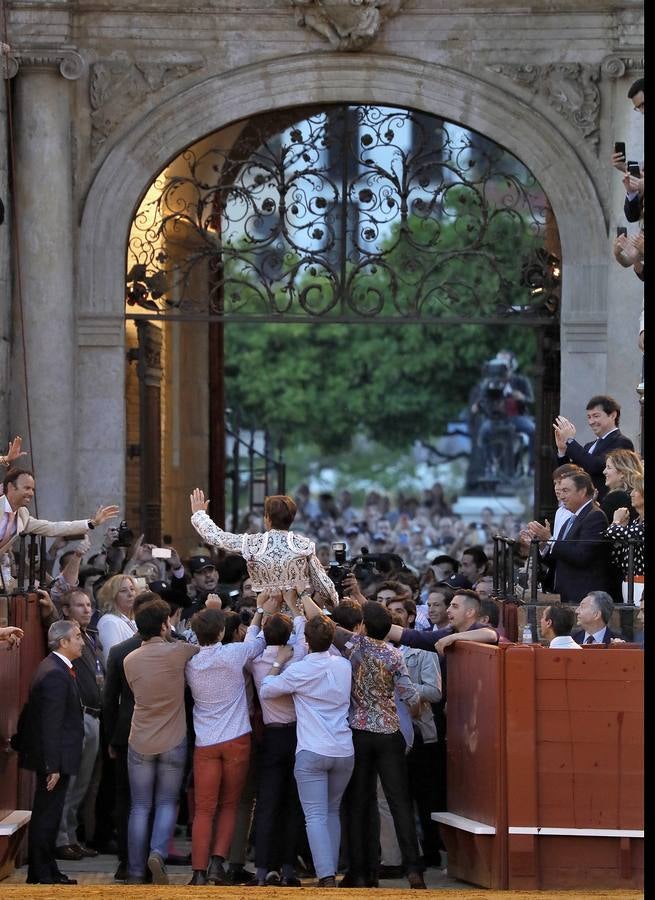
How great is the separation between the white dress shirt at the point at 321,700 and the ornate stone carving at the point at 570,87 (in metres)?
7.72

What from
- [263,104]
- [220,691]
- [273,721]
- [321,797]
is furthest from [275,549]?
[263,104]

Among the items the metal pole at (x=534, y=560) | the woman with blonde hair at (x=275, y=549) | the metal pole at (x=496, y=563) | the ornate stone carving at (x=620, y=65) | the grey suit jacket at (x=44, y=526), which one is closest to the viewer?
the woman with blonde hair at (x=275, y=549)

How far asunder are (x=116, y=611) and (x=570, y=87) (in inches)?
280

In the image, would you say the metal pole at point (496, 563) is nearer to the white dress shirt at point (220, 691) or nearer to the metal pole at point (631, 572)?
the metal pole at point (631, 572)

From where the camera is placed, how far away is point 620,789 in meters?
9.33

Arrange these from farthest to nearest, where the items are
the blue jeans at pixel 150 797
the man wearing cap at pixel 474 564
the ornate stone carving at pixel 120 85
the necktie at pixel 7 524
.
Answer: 1. the ornate stone carving at pixel 120 85
2. the man wearing cap at pixel 474 564
3. the necktie at pixel 7 524
4. the blue jeans at pixel 150 797

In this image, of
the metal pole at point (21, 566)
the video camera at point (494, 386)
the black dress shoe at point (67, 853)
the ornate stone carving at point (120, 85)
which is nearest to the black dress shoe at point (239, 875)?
the black dress shoe at point (67, 853)

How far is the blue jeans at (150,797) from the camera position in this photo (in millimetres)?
9914

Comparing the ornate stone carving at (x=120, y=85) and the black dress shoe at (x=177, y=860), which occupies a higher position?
the ornate stone carving at (x=120, y=85)

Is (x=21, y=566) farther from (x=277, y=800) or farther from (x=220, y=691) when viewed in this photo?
(x=277, y=800)

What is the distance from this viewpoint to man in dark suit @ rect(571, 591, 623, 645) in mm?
9664

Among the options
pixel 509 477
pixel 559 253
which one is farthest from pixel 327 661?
pixel 509 477

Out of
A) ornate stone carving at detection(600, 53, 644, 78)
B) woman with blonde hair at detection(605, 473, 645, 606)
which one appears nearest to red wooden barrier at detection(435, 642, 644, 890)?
woman with blonde hair at detection(605, 473, 645, 606)

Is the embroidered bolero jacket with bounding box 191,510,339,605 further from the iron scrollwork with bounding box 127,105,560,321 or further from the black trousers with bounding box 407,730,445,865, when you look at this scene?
the iron scrollwork with bounding box 127,105,560,321
